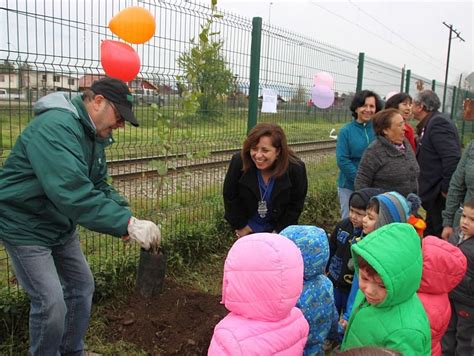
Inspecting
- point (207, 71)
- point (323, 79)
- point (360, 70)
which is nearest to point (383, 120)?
point (207, 71)

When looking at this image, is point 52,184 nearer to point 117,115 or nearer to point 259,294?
point 117,115

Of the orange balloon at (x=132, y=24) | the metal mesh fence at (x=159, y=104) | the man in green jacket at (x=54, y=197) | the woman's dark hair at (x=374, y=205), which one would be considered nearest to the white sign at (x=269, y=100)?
the metal mesh fence at (x=159, y=104)

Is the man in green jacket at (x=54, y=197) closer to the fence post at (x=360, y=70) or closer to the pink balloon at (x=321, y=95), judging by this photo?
the pink balloon at (x=321, y=95)

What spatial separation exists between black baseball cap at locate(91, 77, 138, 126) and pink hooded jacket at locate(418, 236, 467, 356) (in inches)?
73.3

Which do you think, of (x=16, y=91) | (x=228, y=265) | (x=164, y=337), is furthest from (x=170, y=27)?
(x=228, y=265)

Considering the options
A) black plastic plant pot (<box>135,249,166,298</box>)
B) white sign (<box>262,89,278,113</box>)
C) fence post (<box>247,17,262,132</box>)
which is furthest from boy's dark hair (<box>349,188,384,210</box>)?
white sign (<box>262,89,278,113</box>)

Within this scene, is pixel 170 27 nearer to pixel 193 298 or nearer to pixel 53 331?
pixel 193 298

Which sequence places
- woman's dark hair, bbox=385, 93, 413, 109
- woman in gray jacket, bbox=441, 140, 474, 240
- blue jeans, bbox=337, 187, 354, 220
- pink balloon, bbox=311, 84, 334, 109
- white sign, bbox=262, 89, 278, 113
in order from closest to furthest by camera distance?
woman in gray jacket, bbox=441, 140, 474, 240 → blue jeans, bbox=337, 187, 354, 220 → woman's dark hair, bbox=385, 93, 413, 109 → white sign, bbox=262, 89, 278, 113 → pink balloon, bbox=311, 84, 334, 109

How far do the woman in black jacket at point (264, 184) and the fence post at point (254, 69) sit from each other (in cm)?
207

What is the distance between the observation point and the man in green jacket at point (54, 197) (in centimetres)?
232

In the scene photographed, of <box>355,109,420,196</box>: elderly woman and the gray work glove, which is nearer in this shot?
the gray work glove

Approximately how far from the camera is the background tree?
13.3ft

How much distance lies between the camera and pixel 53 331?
2592 millimetres

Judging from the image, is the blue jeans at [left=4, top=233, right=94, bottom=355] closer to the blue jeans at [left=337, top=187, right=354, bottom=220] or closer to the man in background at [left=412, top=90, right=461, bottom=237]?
the blue jeans at [left=337, top=187, right=354, bottom=220]
